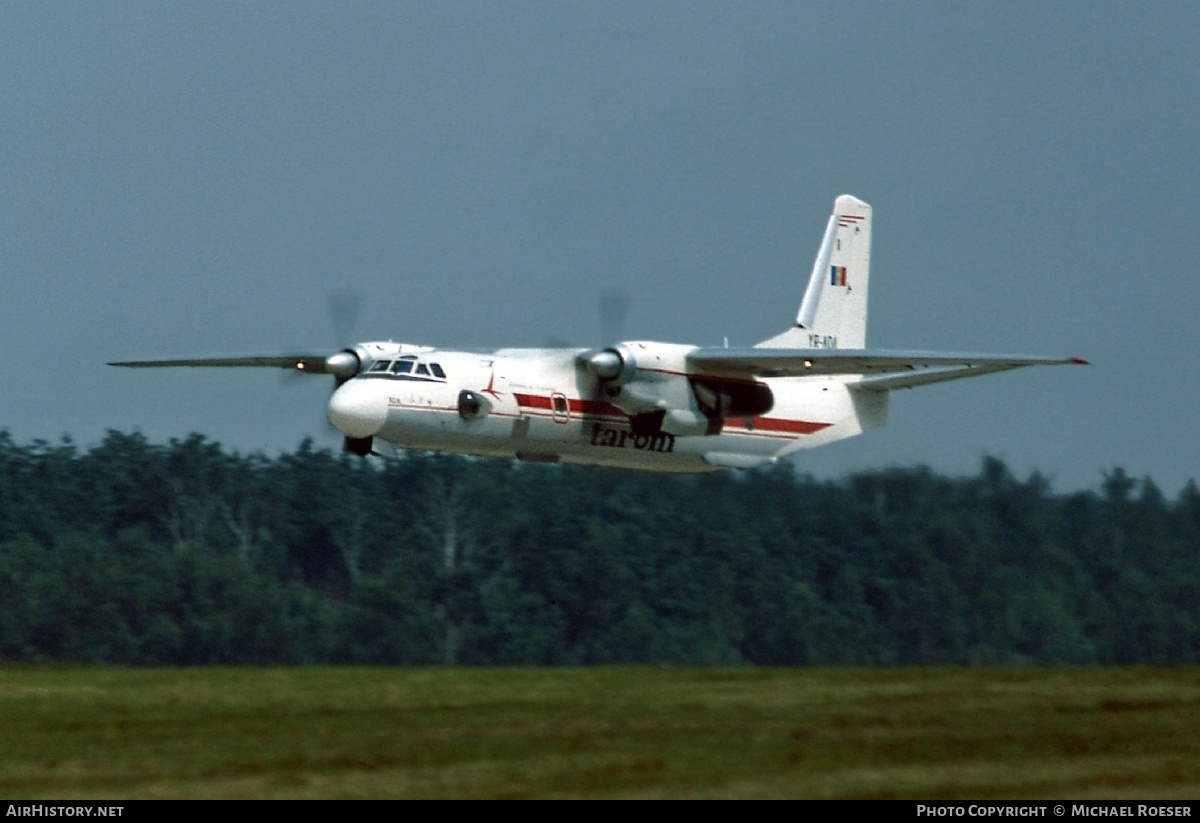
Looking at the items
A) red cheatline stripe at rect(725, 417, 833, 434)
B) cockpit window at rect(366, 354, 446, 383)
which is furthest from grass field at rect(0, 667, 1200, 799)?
red cheatline stripe at rect(725, 417, 833, 434)

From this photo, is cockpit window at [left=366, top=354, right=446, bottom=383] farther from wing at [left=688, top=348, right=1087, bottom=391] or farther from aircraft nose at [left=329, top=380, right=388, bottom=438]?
wing at [left=688, top=348, right=1087, bottom=391]

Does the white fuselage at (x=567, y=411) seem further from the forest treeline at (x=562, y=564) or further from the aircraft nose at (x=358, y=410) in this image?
the forest treeline at (x=562, y=564)

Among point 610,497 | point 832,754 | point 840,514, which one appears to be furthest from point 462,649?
point 832,754

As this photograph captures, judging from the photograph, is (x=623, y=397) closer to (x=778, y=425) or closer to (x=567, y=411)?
(x=567, y=411)

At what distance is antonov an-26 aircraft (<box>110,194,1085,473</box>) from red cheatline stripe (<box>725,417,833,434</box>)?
0.03 meters

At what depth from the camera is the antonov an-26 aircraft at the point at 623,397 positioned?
32.3 meters

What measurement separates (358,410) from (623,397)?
5.55 meters

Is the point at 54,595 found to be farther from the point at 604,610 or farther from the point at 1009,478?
the point at 1009,478

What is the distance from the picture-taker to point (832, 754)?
16672 mm

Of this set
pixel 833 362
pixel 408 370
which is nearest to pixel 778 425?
pixel 833 362

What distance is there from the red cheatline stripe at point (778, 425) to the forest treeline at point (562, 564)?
5149 millimetres

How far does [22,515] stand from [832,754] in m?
54.1

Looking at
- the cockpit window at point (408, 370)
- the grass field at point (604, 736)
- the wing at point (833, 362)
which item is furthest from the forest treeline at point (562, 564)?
the grass field at point (604, 736)

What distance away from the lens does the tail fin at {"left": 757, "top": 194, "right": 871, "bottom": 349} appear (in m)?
39.4
